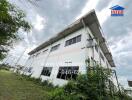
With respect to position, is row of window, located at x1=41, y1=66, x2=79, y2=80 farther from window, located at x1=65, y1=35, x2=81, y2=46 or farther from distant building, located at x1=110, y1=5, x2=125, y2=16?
distant building, located at x1=110, y1=5, x2=125, y2=16

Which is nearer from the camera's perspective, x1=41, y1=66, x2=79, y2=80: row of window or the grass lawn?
the grass lawn

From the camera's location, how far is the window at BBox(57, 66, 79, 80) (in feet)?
31.6

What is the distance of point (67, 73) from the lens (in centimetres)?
1030

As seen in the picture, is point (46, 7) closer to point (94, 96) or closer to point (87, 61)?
point (94, 96)

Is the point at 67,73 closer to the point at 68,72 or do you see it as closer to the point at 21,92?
the point at 68,72

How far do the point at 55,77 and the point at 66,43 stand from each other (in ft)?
15.1

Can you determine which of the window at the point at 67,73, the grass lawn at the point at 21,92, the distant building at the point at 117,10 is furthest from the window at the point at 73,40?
the grass lawn at the point at 21,92

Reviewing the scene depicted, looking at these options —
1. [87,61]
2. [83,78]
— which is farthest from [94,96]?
[87,61]

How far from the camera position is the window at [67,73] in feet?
31.6

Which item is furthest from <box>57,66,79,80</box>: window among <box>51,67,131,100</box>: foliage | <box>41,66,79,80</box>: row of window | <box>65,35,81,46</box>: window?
<box>65,35,81,46</box>: window

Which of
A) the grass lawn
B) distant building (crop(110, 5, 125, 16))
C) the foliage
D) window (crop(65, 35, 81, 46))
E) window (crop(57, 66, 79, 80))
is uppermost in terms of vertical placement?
window (crop(65, 35, 81, 46))

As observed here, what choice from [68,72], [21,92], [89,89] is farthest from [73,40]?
[21,92]

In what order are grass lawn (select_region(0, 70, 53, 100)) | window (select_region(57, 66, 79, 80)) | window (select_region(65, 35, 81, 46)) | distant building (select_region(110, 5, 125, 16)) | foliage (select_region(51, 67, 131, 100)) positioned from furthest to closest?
window (select_region(65, 35, 81, 46))
window (select_region(57, 66, 79, 80))
grass lawn (select_region(0, 70, 53, 100))
distant building (select_region(110, 5, 125, 16))
foliage (select_region(51, 67, 131, 100))

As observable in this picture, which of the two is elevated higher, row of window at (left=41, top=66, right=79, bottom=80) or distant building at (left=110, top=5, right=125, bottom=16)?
distant building at (left=110, top=5, right=125, bottom=16)
